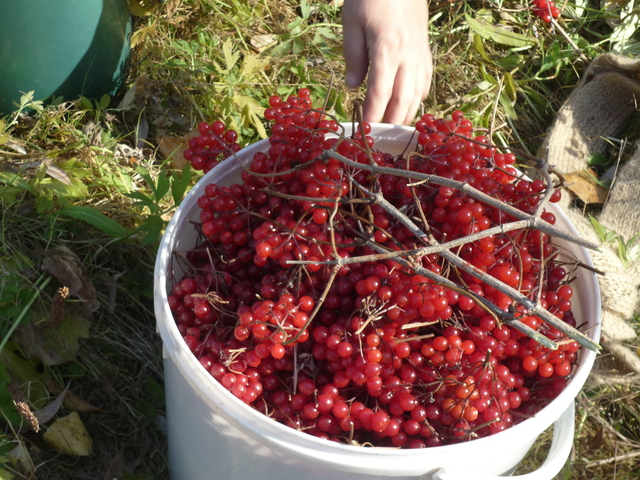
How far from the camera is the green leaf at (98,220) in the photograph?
5.03 ft

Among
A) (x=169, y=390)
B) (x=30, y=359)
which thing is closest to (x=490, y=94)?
(x=169, y=390)

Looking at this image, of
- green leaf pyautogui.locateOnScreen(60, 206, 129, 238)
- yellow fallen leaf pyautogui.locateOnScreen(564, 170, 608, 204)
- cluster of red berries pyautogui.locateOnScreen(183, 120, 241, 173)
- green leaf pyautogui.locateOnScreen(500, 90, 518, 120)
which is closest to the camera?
cluster of red berries pyautogui.locateOnScreen(183, 120, 241, 173)

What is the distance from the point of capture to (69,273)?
146 cm

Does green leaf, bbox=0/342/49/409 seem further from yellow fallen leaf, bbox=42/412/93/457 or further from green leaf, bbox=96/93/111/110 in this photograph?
green leaf, bbox=96/93/111/110

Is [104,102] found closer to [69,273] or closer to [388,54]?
[69,273]

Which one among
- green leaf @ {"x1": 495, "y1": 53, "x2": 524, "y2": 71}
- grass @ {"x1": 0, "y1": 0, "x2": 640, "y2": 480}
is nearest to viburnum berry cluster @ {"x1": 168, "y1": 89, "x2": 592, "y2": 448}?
grass @ {"x1": 0, "y1": 0, "x2": 640, "y2": 480}

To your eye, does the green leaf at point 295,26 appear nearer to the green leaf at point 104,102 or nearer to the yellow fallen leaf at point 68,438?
the green leaf at point 104,102

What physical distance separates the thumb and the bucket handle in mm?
838

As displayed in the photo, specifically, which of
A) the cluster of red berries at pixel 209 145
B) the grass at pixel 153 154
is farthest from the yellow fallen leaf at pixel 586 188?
the cluster of red berries at pixel 209 145

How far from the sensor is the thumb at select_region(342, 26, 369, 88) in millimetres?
1282

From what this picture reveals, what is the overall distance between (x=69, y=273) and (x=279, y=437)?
2.88 ft

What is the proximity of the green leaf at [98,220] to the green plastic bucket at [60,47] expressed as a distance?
541 millimetres

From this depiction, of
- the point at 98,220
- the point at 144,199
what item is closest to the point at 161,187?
the point at 144,199

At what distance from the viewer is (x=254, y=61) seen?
1902 millimetres
